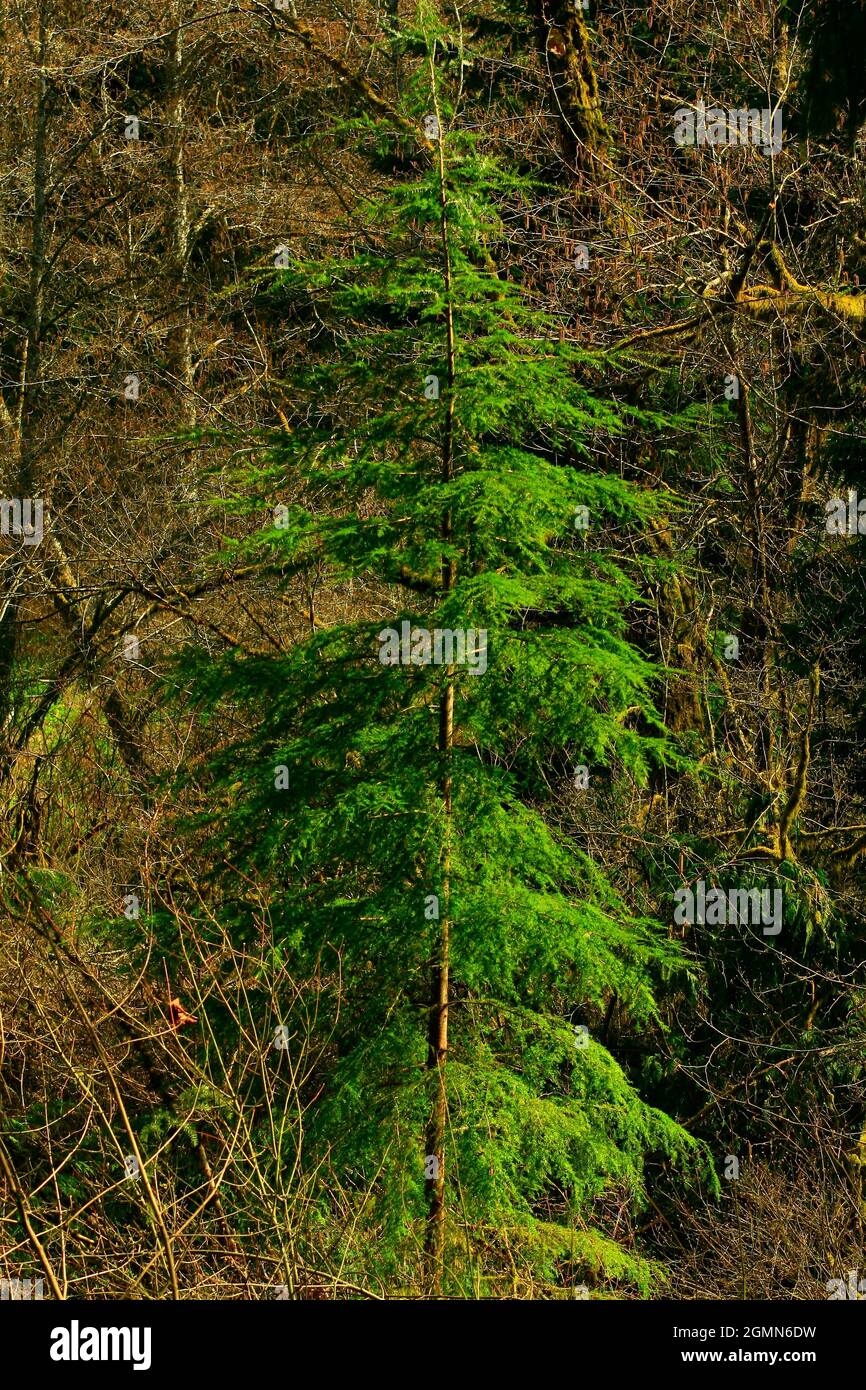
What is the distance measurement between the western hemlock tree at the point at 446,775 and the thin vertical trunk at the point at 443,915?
0.05 feet

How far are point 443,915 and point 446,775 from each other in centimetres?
72

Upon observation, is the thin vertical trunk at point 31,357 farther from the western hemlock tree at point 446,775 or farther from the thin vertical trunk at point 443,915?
the thin vertical trunk at point 443,915

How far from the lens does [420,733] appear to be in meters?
8.50

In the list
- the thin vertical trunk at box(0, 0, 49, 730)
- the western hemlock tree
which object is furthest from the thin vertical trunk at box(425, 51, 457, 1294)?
the thin vertical trunk at box(0, 0, 49, 730)

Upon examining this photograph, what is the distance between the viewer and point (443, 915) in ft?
26.3

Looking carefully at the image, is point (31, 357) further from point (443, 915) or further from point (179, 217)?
point (443, 915)

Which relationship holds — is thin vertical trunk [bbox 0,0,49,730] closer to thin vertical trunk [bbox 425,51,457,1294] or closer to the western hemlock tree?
the western hemlock tree

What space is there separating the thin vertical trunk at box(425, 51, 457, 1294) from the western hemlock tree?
0.05 ft

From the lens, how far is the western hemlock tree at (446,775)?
26.3ft

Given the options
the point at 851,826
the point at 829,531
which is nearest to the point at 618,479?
the point at 829,531
